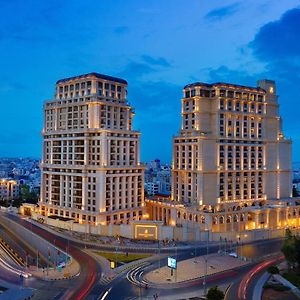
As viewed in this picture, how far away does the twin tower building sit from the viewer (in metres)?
103

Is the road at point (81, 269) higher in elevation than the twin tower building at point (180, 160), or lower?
lower

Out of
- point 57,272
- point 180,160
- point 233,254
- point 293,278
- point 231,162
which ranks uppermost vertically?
point 180,160

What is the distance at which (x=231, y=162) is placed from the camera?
373 ft

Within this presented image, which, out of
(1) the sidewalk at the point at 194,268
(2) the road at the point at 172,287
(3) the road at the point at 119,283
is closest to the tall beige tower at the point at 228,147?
(3) the road at the point at 119,283

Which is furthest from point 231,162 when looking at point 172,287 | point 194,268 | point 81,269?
point 81,269

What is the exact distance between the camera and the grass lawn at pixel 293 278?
66.0 metres

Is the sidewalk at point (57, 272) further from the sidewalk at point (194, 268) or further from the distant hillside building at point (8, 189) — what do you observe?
the distant hillside building at point (8, 189)

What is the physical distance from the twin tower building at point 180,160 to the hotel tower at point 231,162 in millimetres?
267

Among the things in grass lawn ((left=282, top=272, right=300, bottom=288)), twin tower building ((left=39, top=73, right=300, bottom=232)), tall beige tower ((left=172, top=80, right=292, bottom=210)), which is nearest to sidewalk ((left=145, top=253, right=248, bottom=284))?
grass lawn ((left=282, top=272, right=300, bottom=288))

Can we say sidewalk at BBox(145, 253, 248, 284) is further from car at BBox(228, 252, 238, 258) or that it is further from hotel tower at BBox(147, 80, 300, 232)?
hotel tower at BBox(147, 80, 300, 232)

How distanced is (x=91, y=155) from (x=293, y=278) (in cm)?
5632

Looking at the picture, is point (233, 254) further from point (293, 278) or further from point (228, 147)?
point (228, 147)

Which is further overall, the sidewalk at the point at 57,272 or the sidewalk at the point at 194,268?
the sidewalk at the point at 194,268

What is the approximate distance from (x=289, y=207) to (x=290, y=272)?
146 ft
